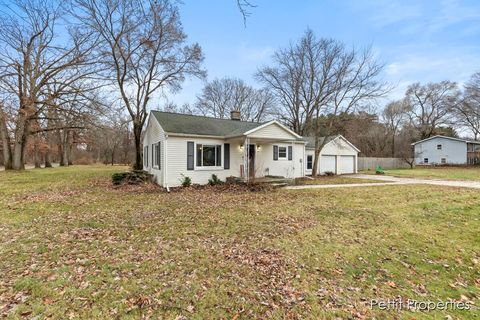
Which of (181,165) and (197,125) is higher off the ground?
(197,125)

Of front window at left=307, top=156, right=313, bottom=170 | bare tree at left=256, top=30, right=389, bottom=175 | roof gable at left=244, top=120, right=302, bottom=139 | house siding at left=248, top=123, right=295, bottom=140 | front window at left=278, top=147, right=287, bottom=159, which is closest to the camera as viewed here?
roof gable at left=244, top=120, right=302, bottom=139

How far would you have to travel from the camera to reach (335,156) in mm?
22516

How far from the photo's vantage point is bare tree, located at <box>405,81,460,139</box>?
36969mm

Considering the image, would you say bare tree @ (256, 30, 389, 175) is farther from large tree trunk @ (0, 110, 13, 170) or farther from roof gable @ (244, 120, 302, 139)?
large tree trunk @ (0, 110, 13, 170)

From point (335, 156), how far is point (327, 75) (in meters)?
8.01

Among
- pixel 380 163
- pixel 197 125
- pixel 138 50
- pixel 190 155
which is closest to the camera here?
pixel 190 155

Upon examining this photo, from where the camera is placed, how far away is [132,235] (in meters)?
5.20

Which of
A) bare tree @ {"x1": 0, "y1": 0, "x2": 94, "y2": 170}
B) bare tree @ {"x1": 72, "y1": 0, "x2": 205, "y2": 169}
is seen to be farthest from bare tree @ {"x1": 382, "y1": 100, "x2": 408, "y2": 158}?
bare tree @ {"x1": 0, "y1": 0, "x2": 94, "y2": 170}

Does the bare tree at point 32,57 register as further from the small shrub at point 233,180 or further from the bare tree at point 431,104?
the bare tree at point 431,104

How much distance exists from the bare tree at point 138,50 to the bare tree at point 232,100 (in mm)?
15042

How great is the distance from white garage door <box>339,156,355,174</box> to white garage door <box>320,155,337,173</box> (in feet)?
3.10

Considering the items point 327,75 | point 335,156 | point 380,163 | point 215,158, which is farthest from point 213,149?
point 380,163

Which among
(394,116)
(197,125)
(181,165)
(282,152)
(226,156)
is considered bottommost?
(181,165)

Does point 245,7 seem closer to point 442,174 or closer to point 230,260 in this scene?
point 230,260
